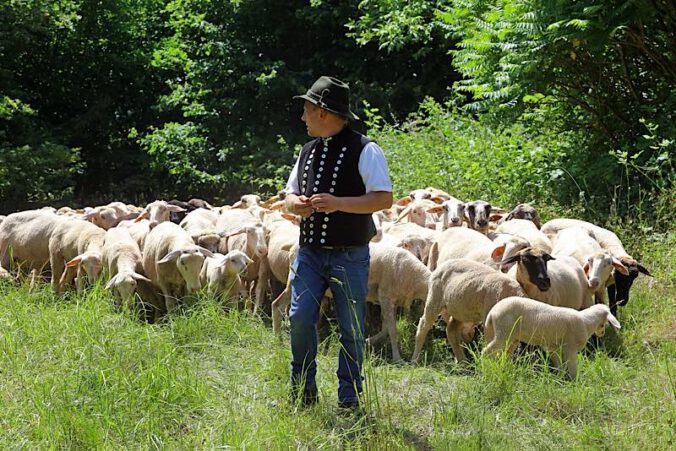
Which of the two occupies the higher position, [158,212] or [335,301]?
[335,301]

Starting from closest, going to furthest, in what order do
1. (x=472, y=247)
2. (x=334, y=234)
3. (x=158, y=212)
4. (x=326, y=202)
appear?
(x=326, y=202) < (x=334, y=234) < (x=472, y=247) < (x=158, y=212)

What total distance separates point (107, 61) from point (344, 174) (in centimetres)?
1942

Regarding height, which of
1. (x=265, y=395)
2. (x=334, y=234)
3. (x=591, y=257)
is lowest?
(x=265, y=395)

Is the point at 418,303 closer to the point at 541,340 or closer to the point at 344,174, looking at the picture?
the point at 541,340

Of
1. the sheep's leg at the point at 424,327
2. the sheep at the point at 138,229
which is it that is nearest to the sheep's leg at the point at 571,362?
the sheep's leg at the point at 424,327

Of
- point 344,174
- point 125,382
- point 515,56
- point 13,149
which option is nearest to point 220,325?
point 125,382

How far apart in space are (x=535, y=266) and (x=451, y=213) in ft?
9.92

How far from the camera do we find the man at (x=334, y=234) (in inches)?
225

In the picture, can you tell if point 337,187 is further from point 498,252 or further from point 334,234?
point 498,252

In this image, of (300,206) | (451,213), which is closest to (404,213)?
(451,213)

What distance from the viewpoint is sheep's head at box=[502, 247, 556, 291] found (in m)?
7.47

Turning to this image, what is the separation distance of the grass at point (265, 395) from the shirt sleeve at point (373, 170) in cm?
118

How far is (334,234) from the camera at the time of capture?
5.72 meters

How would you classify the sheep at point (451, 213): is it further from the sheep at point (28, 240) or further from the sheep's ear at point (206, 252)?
the sheep at point (28, 240)
